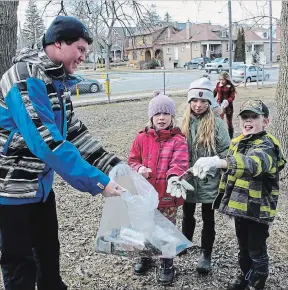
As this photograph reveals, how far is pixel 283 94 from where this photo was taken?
476cm

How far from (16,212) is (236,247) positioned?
2019mm

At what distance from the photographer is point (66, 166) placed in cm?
194

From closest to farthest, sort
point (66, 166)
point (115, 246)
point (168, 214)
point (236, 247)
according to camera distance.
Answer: point (66, 166) < point (115, 246) < point (168, 214) < point (236, 247)

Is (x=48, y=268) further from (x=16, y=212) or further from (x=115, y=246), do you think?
(x=16, y=212)

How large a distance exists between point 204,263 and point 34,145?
174 cm

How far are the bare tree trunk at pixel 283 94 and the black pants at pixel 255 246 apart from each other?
2.25 metres

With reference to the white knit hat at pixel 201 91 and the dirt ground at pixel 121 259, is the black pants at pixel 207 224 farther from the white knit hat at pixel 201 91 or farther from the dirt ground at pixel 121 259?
the white knit hat at pixel 201 91

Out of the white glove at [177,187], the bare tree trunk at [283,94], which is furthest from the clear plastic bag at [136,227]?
the bare tree trunk at [283,94]

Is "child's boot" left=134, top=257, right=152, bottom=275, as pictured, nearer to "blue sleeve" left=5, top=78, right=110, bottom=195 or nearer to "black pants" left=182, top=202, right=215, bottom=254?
"black pants" left=182, top=202, right=215, bottom=254

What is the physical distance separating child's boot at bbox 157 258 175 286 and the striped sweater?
115 cm

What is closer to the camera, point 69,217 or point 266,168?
point 266,168

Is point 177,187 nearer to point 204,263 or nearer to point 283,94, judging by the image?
point 204,263

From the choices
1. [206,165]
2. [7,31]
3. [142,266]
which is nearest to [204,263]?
[142,266]

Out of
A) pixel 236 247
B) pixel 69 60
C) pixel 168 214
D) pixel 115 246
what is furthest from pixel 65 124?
pixel 236 247
